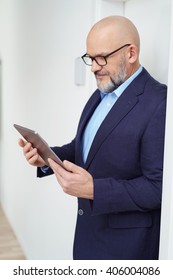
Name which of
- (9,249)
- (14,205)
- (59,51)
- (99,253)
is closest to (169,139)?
(99,253)

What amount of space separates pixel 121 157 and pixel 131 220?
0.23 metres

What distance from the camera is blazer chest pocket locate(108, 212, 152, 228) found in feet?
4.07

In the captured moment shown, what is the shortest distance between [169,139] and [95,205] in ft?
1.08

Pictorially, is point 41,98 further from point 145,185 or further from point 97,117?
point 145,185

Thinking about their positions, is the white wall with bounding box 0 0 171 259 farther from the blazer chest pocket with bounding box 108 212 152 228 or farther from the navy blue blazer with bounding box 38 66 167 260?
the blazer chest pocket with bounding box 108 212 152 228

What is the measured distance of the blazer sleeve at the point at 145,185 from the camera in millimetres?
1128

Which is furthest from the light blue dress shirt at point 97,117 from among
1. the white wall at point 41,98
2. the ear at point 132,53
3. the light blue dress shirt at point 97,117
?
the white wall at point 41,98

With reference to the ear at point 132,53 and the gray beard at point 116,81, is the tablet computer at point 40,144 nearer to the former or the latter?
the gray beard at point 116,81

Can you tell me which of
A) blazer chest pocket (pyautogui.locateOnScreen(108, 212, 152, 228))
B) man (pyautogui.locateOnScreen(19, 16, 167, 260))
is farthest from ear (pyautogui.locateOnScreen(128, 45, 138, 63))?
blazer chest pocket (pyautogui.locateOnScreen(108, 212, 152, 228))

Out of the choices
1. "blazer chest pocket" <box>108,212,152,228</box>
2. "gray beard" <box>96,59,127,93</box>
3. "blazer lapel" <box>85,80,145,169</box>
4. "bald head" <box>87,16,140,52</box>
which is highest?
"bald head" <box>87,16,140,52</box>

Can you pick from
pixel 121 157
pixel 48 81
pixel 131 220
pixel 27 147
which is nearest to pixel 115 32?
pixel 121 157

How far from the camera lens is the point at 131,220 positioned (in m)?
1.25

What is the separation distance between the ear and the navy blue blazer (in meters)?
0.06

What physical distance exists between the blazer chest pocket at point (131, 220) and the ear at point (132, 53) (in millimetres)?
535
